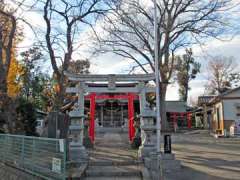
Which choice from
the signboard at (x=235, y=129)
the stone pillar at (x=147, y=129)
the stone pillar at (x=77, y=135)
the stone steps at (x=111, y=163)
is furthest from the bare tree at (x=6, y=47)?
the signboard at (x=235, y=129)

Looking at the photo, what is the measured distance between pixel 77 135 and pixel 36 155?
4656 millimetres

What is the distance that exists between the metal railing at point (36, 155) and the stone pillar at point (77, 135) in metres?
2.50

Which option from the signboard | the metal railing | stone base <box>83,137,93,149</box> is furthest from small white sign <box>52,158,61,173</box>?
the signboard

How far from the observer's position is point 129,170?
38.1 ft

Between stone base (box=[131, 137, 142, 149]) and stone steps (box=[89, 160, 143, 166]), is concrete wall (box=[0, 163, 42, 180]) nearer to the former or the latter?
stone steps (box=[89, 160, 143, 166])

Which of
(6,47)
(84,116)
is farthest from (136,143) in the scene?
(6,47)

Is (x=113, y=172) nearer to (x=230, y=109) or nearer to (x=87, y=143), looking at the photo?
(x=87, y=143)

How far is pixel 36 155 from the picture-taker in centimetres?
923

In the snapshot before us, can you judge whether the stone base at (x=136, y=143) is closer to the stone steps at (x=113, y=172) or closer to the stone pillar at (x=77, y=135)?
the stone pillar at (x=77, y=135)

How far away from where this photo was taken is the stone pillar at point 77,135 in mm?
13328

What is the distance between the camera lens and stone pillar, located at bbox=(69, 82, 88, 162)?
525 inches

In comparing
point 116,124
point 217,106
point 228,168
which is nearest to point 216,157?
point 228,168

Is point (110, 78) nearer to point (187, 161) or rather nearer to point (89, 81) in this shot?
point (89, 81)

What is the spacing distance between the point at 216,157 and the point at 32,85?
39.8m
